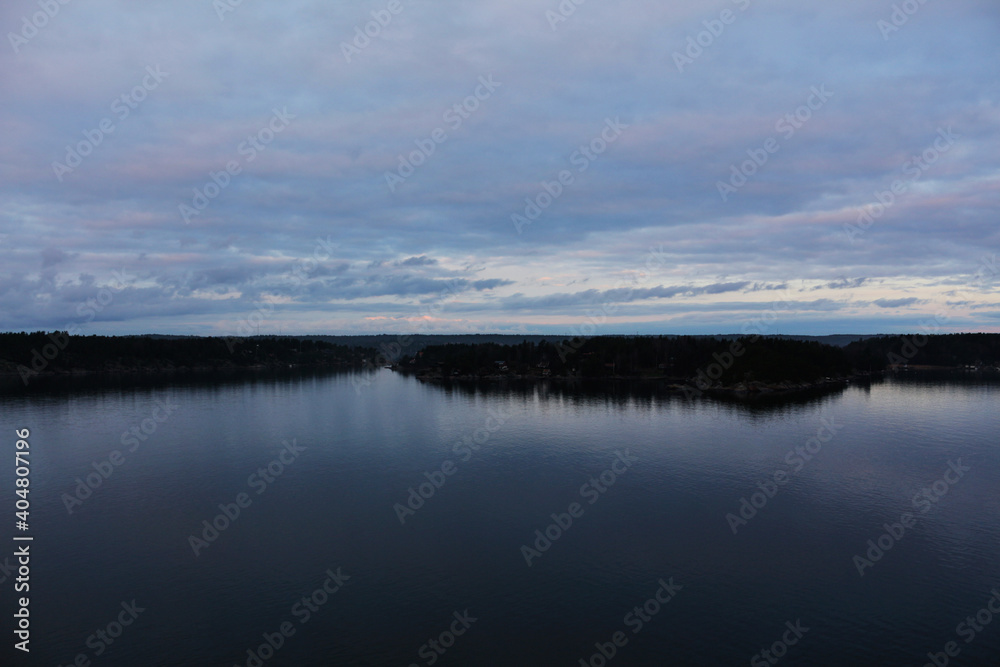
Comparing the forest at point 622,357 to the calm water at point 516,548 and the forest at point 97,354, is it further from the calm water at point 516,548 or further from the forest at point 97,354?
the calm water at point 516,548

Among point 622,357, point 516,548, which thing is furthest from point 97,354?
point 516,548

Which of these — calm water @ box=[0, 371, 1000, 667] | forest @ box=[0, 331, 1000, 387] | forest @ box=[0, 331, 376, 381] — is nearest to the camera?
calm water @ box=[0, 371, 1000, 667]

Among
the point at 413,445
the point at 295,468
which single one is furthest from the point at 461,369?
the point at 295,468

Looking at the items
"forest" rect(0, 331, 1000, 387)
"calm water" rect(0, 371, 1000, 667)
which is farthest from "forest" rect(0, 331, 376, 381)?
"calm water" rect(0, 371, 1000, 667)

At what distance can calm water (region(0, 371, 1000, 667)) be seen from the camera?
21.4m

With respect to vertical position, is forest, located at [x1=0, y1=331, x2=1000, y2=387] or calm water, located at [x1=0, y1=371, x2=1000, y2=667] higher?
forest, located at [x1=0, y1=331, x2=1000, y2=387]

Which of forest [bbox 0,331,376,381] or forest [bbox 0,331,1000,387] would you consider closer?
forest [bbox 0,331,1000,387]

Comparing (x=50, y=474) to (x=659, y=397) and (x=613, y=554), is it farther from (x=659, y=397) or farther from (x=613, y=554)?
(x=659, y=397)

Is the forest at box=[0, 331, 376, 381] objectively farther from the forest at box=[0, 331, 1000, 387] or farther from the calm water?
the calm water

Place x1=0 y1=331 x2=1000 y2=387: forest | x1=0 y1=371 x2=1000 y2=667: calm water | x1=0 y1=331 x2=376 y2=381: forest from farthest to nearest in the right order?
1. x1=0 y1=331 x2=376 y2=381: forest
2. x1=0 y1=331 x2=1000 y2=387: forest
3. x1=0 y1=371 x2=1000 y2=667: calm water

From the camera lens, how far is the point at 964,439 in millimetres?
58375

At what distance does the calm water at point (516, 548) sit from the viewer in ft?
70.1

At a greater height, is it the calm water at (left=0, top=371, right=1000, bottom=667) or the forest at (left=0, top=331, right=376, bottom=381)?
the forest at (left=0, top=331, right=376, bottom=381)

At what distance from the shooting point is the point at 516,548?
98.2 feet
